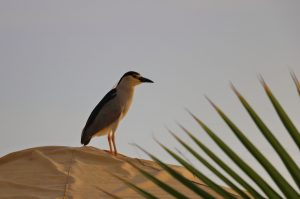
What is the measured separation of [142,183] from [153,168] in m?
0.50

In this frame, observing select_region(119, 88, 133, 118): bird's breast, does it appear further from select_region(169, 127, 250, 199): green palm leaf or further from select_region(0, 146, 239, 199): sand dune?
select_region(169, 127, 250, 199): green palm leaf

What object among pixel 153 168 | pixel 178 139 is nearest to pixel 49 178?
pixel 153 168

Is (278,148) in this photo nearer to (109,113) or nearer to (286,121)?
(286,121)

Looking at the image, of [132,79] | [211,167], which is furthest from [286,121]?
[132,79]

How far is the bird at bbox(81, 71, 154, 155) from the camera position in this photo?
8.86 metres

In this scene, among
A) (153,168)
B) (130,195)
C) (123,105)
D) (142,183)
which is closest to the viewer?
(130,195)

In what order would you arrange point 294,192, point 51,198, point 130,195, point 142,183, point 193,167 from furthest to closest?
point 142,183 → point 130,195 → point 51,198 → point 193,167 → point 294,192

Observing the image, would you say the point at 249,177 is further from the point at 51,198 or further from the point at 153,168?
the point at 153,168

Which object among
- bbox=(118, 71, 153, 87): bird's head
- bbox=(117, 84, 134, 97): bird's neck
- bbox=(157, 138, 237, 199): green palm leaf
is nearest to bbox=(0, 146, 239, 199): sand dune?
bbox=(157, 138, 237, 199): green palm leaf

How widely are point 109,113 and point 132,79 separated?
895mm

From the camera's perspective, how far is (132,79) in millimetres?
9523

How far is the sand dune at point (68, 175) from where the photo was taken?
13.5 ft

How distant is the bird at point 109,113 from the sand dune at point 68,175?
3.31 meters

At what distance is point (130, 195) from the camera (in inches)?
165
